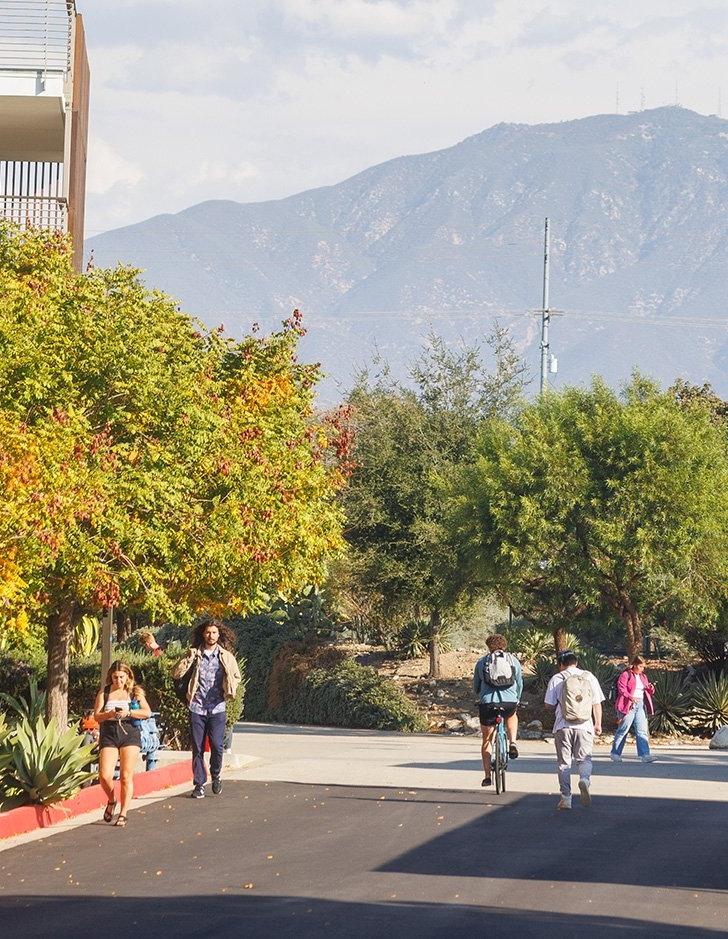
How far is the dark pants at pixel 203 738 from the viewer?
17.1m

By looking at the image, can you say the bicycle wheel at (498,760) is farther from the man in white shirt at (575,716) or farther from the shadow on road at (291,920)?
the shadow on road at (291,920)

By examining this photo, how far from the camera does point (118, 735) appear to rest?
50.8 feet

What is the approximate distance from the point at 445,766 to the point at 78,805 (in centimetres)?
726

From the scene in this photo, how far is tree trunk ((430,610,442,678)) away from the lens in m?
41.4

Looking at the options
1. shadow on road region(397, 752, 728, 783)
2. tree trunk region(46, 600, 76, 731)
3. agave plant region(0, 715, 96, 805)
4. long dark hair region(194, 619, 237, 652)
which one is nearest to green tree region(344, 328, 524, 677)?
shadow on road region(397, 752, 728, 783)

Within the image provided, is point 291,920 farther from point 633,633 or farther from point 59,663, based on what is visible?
point 633,633

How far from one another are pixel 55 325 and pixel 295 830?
6.09 m

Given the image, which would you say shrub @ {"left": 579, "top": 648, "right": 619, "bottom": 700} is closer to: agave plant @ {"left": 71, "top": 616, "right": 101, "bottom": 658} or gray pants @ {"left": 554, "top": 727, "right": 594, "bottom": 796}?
agave plant @ {"left": 71, "top": 616, "right": 101, "bottom": 658}

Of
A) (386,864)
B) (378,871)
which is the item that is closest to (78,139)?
(386,864)

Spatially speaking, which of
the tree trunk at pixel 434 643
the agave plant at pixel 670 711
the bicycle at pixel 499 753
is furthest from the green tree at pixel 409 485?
the bicycle at pixel 499 753

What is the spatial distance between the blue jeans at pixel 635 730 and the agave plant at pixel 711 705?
9.67 m

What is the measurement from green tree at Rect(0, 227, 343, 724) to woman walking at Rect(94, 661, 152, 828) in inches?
52.7

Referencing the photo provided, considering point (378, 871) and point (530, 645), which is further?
point (530, 645)

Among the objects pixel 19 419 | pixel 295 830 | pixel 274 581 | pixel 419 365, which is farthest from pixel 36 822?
pixel 419 365
